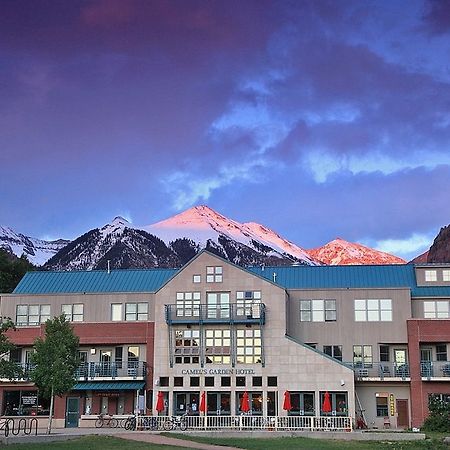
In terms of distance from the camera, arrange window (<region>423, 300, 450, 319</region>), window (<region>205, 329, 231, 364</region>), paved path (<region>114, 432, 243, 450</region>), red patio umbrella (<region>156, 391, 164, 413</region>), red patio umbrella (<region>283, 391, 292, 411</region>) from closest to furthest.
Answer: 1. paved path (<region>114, 432, 243, 450</region>)
2. red patio umbrella (<region>283, 391, 292, 411</region>)
3. red patio umbrella (<region>156, 391, 164, 413</region>)
4. window (<region>205, 329, 231, 364</region>)
5. window (<region>423, 300, 450, 319</region>)

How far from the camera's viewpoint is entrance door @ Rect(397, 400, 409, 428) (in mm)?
58506

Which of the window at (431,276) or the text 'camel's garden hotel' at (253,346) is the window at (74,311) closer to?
the text 'camel's garden hotel' at (253,346)

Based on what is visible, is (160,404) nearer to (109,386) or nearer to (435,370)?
(109,386)

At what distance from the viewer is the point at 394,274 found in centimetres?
6550

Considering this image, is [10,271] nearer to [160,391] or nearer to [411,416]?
[160,391]

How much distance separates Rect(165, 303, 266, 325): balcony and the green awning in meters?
5.32

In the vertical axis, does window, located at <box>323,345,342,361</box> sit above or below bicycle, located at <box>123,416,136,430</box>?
above

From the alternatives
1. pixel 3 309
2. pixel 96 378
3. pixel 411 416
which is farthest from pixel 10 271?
pixel 411 416


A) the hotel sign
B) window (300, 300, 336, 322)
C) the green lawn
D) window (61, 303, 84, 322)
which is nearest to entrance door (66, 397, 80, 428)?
window (61, 303, 84, 322)

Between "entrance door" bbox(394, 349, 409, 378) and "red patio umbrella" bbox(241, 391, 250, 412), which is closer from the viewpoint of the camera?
"red patio umbrella" bbox(241, 391, 250, 412)

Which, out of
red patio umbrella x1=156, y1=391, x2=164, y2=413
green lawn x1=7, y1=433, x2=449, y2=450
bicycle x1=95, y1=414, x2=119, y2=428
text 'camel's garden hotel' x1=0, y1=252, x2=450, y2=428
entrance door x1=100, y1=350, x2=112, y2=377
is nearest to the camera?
green lawn x1=7, y1=433, x2=449, y2=450

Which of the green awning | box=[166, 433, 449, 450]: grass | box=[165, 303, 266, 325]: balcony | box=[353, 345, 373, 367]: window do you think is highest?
box=[165, 303, 266, 325]: balcony

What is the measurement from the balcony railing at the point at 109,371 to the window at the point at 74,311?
5.27 m

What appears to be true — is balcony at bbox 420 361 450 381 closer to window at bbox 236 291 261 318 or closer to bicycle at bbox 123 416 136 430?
window at bbox 236 291 261 318
